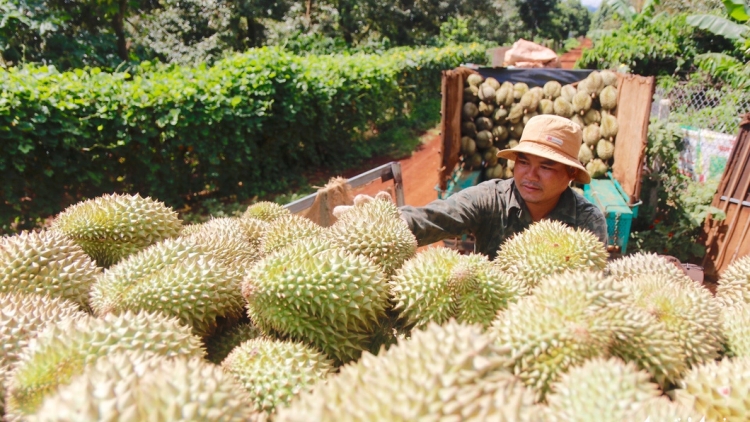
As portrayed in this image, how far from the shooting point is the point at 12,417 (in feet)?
4.40

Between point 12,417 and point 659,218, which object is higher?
point 12,417

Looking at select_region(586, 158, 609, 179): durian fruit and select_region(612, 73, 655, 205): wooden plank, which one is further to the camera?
select_region(586, 158, 609, 179): durian fruit

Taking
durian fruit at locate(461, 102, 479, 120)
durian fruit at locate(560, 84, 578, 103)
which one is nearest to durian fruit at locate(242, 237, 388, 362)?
durian fruit at locate(461, 102, 479, 120)

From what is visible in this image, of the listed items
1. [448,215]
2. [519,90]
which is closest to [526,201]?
[448,215]

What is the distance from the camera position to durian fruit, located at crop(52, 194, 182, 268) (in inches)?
95.9

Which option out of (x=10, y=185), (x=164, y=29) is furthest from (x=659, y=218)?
(x=164, y=29)

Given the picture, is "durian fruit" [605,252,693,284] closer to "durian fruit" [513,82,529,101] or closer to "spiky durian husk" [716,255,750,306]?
"spiky durian husk" [716,255,750,306]

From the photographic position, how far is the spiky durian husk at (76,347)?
4.43 ft

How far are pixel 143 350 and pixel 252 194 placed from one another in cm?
945

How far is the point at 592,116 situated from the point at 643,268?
5873 millimetres

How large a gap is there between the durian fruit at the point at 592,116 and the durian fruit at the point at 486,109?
1474mm

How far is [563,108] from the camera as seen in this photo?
25.0 ft

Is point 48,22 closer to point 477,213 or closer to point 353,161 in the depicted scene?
point 353,161

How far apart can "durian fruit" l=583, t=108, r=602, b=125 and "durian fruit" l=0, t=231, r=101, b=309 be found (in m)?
7.31
